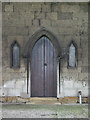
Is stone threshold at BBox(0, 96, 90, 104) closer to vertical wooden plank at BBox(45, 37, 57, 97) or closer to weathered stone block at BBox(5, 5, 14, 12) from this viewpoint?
vertical wooden plank at BBox(45, 37, 57, 97)

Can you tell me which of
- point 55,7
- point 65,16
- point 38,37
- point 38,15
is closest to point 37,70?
point 38,37

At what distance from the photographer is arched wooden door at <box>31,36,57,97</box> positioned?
6.85 meters

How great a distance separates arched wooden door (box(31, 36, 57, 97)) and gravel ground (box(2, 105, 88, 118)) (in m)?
0.71

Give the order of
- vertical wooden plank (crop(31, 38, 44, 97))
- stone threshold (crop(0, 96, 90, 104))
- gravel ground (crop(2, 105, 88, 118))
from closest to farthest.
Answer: gravel ground (crop(2, 105, 88, 118)), stone threshold (crop(0, 96, 90, 104)), vertical wooden plank (crop(31, 38, 44, 97))

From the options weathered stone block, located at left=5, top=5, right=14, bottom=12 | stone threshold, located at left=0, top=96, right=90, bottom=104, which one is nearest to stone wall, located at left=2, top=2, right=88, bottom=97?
weathered stone block, located at left=5, top=5, right=14, bottom=12

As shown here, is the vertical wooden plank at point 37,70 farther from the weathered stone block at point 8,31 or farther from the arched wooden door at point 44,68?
the weathered stone block at point 8,31

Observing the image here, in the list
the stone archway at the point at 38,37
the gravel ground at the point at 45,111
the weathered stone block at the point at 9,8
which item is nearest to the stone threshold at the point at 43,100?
the gravel ground at the point at 45,111

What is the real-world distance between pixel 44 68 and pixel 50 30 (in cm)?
117

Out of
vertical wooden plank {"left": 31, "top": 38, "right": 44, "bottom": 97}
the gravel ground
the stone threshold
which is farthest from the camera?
vertical wooden plank {"left": 31, "top": 38, "right": 44, "bottom": 97}

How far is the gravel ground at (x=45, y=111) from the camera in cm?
523

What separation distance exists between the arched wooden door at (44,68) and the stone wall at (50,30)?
0.28 metres

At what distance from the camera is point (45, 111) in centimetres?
568

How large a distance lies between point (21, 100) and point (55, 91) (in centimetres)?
106

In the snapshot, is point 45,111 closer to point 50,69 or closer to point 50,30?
point 50,69
